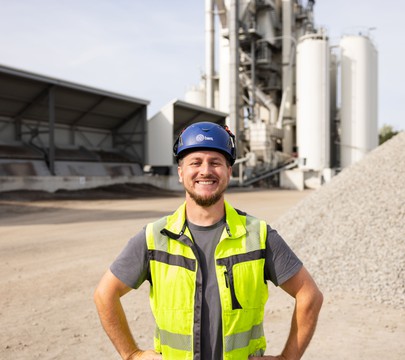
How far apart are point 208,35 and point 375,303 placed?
3894 cm

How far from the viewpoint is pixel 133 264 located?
2.04 meters

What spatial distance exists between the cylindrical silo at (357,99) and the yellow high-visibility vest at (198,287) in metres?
39.1

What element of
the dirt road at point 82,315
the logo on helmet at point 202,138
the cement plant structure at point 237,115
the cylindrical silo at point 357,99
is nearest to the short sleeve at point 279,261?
the logo on helmet at point 202,138

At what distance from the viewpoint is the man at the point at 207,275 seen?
1961 mm

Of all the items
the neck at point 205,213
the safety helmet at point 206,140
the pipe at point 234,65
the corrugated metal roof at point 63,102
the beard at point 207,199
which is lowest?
the neck at point 205,213

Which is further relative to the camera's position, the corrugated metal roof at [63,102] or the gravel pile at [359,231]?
the corrugated metal roof at [63,102]

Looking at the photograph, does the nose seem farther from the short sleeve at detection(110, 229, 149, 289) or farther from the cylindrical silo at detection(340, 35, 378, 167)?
the cylindrical silo at detection(340, 35, 378, 167)

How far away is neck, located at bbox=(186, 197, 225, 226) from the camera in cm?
207

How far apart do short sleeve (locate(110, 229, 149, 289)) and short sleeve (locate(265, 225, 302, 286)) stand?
634 millimetres

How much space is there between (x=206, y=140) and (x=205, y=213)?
0.38 meters

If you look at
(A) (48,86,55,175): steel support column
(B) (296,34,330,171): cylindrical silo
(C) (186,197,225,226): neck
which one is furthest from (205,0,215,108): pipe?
(C) (186,197,225,226): neck

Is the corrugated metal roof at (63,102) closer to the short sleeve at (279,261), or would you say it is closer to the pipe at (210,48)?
the pipe at (210,48)

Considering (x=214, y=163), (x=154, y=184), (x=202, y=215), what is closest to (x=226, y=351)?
(x=202, y=215)

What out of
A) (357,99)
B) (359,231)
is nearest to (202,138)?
(359,231)
